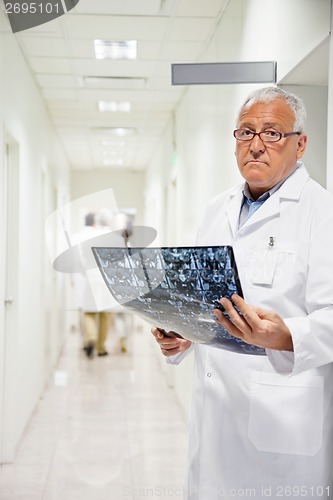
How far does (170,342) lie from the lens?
1489mm

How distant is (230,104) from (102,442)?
7.26 feet

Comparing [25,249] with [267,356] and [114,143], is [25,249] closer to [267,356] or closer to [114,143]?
[267,356]

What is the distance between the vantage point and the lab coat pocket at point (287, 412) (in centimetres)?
150

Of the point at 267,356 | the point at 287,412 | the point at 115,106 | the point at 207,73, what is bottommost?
the point at 287,412

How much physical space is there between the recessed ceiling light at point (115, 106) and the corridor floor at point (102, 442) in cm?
252

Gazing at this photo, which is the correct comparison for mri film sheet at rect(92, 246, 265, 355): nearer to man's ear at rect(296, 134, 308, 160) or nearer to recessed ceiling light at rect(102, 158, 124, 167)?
man's ear at rect(296, 134, 308, 160)

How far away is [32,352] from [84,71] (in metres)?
2.10

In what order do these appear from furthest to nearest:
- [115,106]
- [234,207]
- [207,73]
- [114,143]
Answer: [114,143], [115,106], [207,73], [234,207]

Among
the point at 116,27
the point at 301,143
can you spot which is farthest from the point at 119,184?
the point at 301,143

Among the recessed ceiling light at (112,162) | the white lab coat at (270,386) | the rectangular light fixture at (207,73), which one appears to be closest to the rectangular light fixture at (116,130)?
the recessed ceiling light at (112,162)

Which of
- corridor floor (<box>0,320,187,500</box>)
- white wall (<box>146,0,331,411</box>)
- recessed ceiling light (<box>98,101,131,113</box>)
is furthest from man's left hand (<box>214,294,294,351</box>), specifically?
recessed ceiling light (<box>98,101,131,113</box>)

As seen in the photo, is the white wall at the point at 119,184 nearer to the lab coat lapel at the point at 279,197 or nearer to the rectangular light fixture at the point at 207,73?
the rectangular light fixture at the point at 207,73

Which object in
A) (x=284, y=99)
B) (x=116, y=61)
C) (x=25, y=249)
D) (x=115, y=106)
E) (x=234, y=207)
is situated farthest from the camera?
(x=115, y=106)

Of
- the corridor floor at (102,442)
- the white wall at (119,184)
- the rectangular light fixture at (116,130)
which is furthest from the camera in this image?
the white wall at (119,184)
